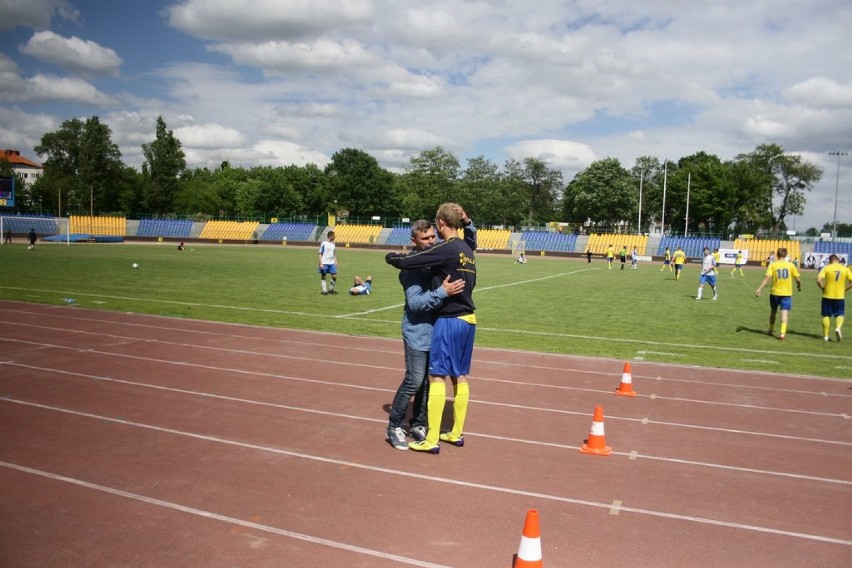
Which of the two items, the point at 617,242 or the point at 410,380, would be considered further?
the point at 617,242

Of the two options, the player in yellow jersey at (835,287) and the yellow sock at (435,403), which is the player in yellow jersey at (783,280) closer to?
the player in yellow jersey at (835,287)

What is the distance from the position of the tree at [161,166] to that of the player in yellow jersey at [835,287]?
314ft

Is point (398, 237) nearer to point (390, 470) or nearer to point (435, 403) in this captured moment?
point (435, 403)

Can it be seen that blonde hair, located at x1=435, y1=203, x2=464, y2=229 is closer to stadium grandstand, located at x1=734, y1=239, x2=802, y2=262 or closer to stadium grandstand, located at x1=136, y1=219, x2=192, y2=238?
stadium grandstand, located at x1=734, y1=239, x2=802, y2=262

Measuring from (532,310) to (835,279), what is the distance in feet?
24.5

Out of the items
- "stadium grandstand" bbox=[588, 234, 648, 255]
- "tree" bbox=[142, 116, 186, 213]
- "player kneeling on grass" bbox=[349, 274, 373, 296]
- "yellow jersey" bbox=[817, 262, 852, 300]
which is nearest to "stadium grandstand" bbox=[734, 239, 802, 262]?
"stadium grandstand" bbox=[588, 234, 648, 255]

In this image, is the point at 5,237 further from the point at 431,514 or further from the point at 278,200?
the point at 431,514

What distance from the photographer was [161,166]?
95.1 m

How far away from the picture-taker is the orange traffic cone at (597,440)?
6293 millimetres

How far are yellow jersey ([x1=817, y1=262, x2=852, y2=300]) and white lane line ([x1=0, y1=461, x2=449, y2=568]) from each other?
42.7ft

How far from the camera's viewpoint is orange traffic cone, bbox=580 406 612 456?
20.6ft

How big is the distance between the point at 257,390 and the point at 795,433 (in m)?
6.66

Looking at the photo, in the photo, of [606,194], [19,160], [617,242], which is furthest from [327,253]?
[19,160]

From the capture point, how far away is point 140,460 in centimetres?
582
